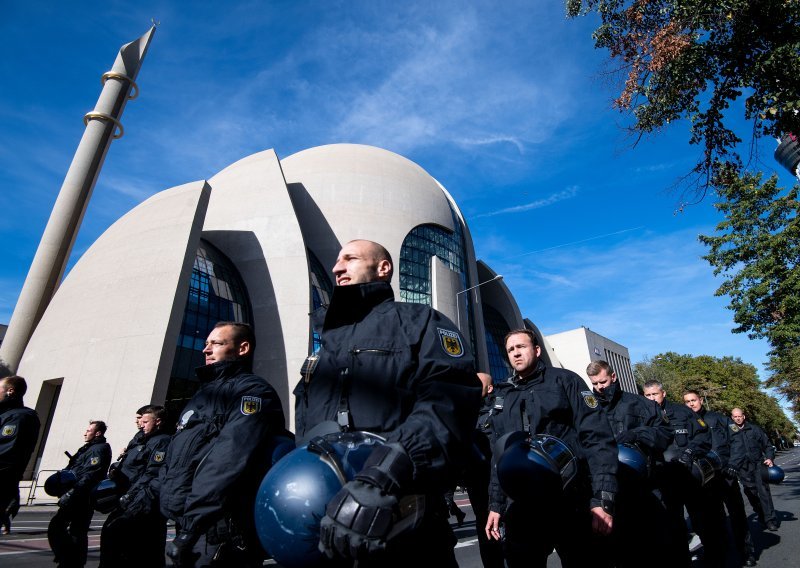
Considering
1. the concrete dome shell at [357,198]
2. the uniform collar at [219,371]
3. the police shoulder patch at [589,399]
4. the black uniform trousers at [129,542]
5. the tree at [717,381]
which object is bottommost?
the black uniform trousers at [129,542]

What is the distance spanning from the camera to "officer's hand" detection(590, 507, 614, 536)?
2705mm

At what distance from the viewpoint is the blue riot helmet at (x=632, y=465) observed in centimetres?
365

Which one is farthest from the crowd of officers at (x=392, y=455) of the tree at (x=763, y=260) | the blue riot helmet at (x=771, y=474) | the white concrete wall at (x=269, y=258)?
the white concrete wall at (x=269, y=258)

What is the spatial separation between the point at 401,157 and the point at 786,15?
38100mm

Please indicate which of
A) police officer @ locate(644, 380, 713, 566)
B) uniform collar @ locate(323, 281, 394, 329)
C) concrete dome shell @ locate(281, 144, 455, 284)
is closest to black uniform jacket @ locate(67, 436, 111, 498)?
uniform collar @ locate(323, 281, 394, 329)

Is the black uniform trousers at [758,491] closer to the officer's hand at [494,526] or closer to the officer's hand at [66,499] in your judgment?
the officer's hand at [494,526]

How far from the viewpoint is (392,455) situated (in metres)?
1.33

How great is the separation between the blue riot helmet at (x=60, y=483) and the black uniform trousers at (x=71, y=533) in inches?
7.9

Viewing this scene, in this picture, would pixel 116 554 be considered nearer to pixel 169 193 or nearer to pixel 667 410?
pixel 667 410

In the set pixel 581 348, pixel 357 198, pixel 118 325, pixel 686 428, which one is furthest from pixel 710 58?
pixel 581 348

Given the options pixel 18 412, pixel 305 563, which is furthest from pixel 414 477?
pixel 18 412

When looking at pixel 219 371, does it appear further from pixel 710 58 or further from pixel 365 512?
pixel 710 58

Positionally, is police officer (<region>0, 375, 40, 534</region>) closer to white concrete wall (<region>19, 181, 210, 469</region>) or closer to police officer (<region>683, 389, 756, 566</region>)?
police officer (<region>683, 389, 756, 566</region>)

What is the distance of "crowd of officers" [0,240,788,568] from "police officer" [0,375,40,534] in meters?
0.02
